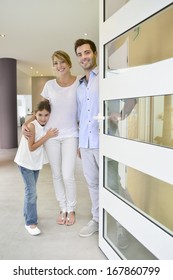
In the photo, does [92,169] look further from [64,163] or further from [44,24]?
[44,24]

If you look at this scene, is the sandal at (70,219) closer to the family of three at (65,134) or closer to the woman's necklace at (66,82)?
the family of three at (65,134)

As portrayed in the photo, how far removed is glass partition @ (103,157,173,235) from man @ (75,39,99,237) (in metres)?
0.30

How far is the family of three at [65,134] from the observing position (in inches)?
82.2

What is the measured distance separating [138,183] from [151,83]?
28.9 inches

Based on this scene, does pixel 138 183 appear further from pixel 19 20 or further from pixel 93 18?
pixel 19 20

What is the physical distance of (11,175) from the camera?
14.1 feet

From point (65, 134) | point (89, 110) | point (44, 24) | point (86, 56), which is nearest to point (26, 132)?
point (65, 134)

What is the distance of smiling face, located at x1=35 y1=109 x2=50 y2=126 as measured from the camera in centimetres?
225

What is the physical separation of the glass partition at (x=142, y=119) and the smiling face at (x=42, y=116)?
651 millimetres

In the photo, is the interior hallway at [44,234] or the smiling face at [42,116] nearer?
the interior hallway at [44,234]

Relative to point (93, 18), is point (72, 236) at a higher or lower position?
lower

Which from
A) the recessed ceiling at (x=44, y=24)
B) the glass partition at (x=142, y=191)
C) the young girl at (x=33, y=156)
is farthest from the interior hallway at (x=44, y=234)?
the recessed ceiling at (x=44, y=24)

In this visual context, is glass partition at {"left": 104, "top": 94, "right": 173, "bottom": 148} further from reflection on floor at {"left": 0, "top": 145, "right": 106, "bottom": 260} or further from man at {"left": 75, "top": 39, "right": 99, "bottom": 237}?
reflection on floor at {"left": 0, "top": 145, "right": 106, "bottom": 260}
